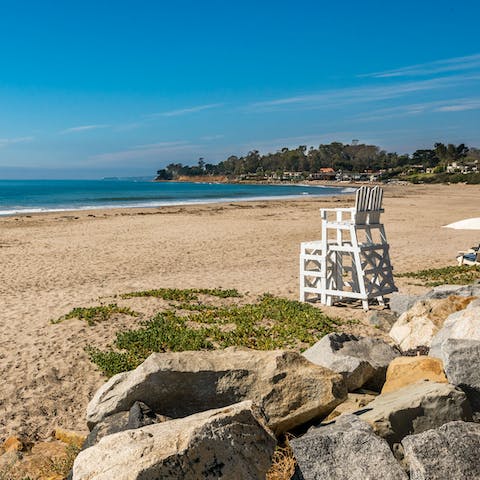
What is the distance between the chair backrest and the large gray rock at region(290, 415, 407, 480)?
7.83 metres

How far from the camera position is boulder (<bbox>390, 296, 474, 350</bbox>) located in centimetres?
799

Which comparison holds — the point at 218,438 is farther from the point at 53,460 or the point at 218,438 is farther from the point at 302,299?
the point at 302,299

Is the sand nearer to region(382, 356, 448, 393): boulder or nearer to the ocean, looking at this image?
region(382, 356, 448, 393): boulder

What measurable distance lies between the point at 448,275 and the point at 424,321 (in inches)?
300

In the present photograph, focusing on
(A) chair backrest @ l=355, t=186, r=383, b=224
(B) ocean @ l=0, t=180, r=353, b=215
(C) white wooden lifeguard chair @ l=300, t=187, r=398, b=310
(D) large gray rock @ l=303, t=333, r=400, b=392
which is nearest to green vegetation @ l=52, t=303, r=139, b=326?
(C) white wooden lifeguard chair @ l=300, t=187, r=398, b=310

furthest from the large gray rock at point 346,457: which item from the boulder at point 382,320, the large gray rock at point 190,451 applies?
the boulder at point 382,320

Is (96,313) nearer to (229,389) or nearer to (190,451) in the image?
(229,389)

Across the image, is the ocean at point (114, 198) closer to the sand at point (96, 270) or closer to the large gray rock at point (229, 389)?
the sand at point (96, 270)

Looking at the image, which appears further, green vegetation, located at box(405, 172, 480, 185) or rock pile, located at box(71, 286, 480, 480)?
green vegetation, located at box(405, 172, 480, 185)

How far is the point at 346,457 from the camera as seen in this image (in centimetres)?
394

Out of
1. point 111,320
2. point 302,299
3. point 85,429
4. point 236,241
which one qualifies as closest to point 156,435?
point 85,429

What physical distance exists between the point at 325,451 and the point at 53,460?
317cm

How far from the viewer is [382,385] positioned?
21.1 ft

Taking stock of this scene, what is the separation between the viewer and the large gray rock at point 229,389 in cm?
508
